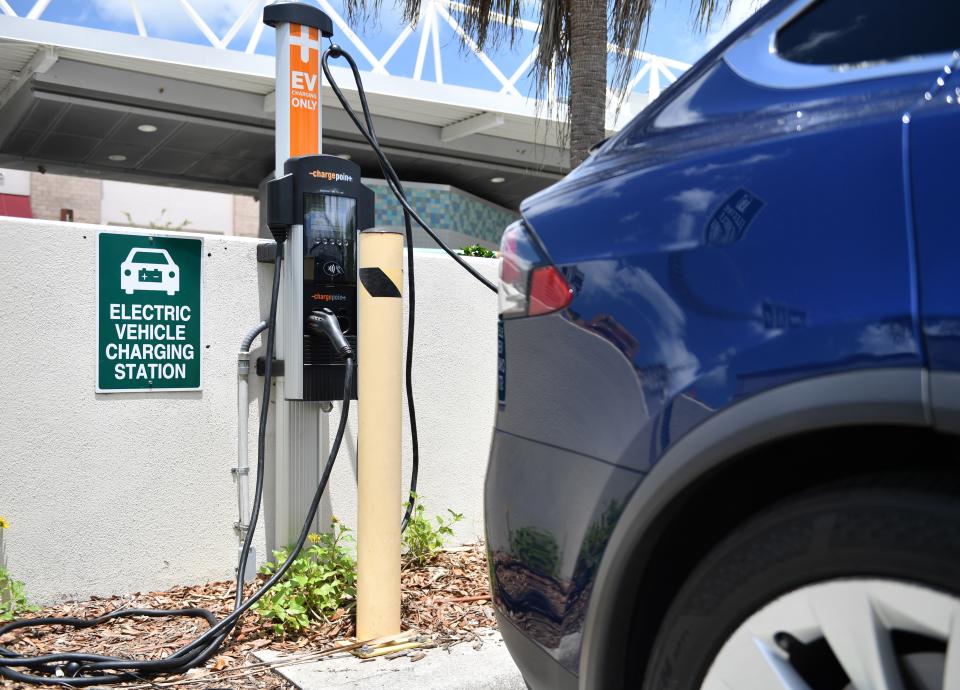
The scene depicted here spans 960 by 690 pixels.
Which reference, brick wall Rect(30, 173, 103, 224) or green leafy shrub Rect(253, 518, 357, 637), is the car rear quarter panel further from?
brick wall Rect(30, 173, 103, 224)

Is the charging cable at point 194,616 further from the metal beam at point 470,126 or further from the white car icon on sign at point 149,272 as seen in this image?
the metal beam at point 470,126

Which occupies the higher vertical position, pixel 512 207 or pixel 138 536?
pixel 512 207

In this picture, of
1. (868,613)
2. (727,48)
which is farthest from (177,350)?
(868,613)

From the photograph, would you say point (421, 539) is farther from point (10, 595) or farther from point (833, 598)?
point (833, 598)

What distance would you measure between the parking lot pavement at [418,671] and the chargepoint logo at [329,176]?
1.86 metres

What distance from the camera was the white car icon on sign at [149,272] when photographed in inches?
151

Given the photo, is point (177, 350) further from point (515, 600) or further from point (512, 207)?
point (512, 207)

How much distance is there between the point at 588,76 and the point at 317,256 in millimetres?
3940

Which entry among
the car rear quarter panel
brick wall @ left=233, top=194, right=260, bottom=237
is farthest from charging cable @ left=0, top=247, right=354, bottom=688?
brick wall @ left=233, top=194, right=260, bottom=237

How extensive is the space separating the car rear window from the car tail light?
58 cm

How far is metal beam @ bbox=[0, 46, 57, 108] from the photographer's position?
1205 cm

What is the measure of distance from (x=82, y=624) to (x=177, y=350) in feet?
3.76

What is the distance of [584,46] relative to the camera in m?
7.09

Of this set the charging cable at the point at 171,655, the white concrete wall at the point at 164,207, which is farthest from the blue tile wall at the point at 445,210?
the white concrete wall at the point at 164,207
